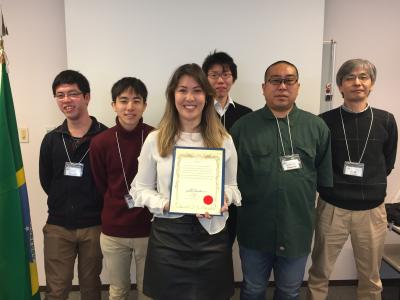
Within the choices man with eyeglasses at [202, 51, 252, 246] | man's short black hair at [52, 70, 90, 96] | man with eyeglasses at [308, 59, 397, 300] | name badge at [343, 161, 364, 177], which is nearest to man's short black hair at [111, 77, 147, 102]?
man's short black hair at [52, 70, 90, 96]

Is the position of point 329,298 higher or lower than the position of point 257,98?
lower

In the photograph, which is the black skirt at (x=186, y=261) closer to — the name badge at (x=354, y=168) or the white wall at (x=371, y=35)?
the name badge at (x=354, y=168)

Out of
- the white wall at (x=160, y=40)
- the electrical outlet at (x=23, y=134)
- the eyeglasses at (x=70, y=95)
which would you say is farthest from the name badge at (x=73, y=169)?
the electrical outlet at (x=23, y=134)

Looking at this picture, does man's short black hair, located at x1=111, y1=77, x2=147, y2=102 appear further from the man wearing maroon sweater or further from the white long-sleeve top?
the white long-sleeve top

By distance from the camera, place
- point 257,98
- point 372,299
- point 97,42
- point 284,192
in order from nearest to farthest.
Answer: point 284,192 < point 372,299 < point 97,42 < point 257,98

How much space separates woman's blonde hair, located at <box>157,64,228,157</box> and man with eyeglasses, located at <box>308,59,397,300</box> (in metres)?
1.05

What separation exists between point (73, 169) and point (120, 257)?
662mm

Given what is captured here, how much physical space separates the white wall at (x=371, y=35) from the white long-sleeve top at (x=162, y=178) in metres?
1.75

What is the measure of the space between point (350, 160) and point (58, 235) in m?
2.09

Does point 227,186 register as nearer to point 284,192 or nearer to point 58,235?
point 284,192

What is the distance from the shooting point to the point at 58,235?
2.16 m

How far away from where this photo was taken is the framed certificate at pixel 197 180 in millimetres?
1537

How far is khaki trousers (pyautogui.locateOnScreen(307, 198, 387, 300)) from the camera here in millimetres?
2254

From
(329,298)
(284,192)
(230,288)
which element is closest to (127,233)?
(230,288)
